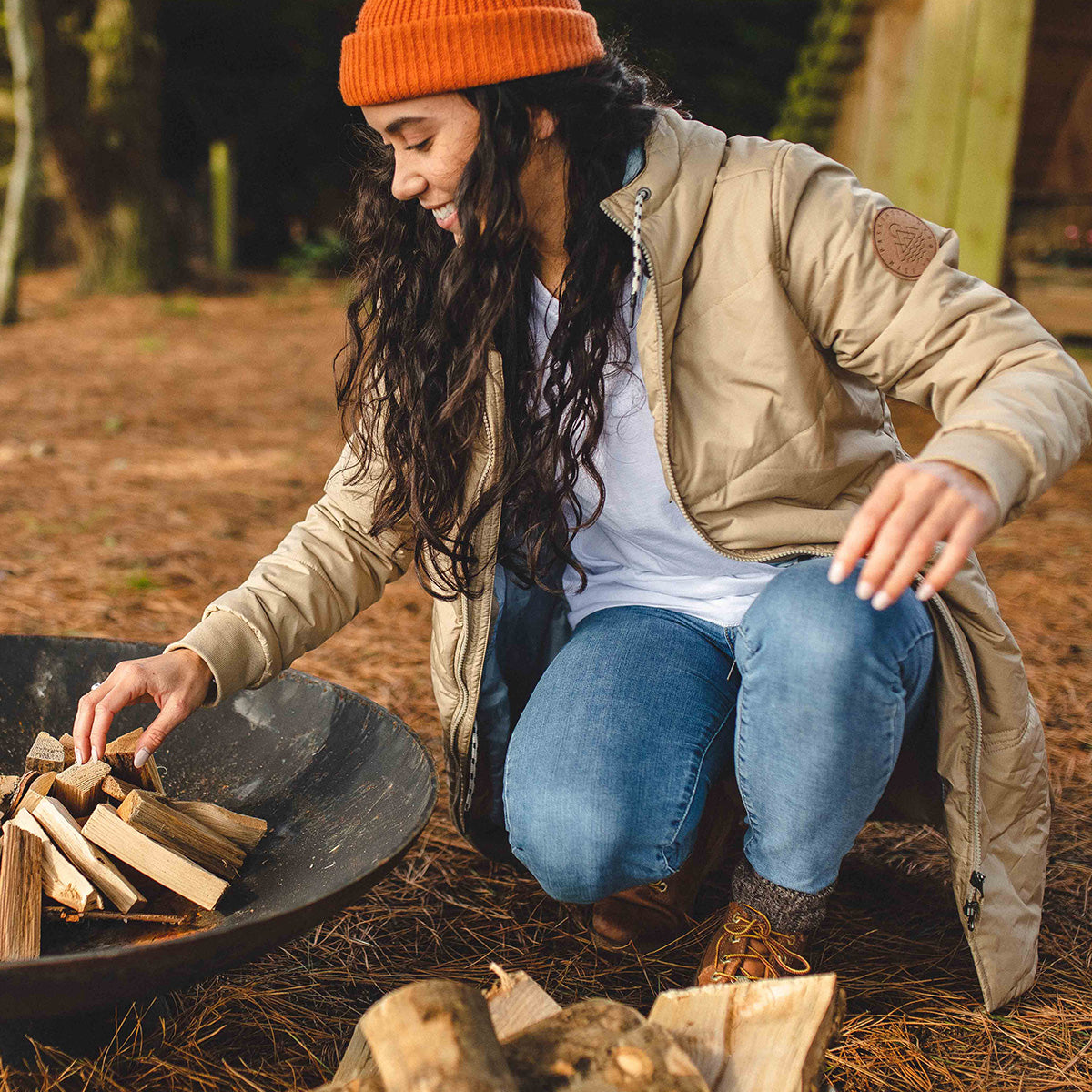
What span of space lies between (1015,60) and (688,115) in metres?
3.45

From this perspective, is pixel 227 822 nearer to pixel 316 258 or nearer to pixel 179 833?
pixel 179 833

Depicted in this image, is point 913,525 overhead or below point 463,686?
overhead

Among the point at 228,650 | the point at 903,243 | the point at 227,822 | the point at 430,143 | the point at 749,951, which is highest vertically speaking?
the point at 430,143

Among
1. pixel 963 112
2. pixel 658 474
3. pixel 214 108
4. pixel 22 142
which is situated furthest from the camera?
pixel 214 108

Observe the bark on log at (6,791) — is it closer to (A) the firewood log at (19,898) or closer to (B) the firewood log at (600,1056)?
(A) the firewood log at (19,898)

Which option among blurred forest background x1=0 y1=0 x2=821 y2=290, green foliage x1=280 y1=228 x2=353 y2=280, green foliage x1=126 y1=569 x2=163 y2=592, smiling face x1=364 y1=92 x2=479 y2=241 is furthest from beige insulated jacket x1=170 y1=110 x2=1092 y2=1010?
green foliage x1=280 y1=228 x2=353 y2=280

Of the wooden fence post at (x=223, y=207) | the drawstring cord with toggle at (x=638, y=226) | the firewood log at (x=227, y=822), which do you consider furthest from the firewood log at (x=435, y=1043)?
the wooden fence post at (x=223, y=207)

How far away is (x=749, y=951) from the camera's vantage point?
154 cm

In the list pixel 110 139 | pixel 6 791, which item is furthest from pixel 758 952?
pixel 110 139

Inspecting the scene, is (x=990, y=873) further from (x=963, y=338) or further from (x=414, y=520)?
(x=414, y=520)

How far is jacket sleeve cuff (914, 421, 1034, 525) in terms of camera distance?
117 cm

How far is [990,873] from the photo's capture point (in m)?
1.53

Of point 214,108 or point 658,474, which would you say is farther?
point 214,108

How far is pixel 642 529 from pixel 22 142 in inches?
308
